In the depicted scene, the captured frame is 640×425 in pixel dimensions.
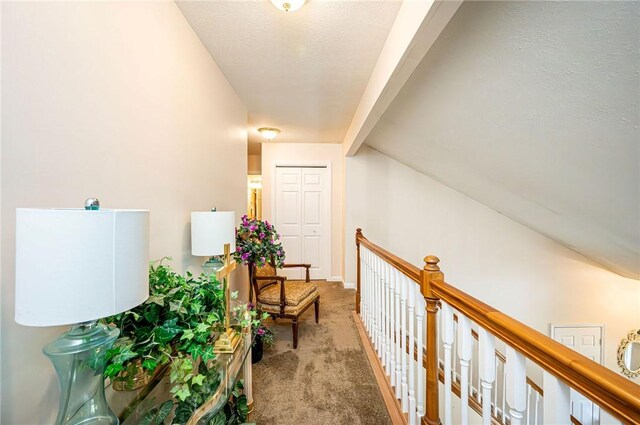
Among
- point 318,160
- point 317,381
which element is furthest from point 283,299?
point 318,160

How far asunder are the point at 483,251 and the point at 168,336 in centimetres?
405

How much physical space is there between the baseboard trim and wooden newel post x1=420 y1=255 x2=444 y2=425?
384 millimetres

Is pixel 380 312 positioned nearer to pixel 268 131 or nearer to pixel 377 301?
pixel 377 301

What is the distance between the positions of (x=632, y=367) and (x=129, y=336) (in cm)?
548

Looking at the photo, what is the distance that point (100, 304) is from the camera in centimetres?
55

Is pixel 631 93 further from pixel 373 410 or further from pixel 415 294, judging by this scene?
pixel 373 410

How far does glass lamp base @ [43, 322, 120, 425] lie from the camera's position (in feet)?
1.97

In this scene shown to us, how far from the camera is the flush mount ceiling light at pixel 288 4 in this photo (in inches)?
54.9

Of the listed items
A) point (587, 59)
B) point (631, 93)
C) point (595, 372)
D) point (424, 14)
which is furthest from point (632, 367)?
point (424, 14)

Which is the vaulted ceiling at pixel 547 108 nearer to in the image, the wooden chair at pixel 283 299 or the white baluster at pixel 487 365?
the white baluster at pixel 487 365

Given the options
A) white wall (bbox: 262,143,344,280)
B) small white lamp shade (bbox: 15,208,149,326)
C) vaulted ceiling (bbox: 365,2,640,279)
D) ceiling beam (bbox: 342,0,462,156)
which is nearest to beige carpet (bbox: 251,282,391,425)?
small white lamp shade (bbox: 15,208,149,326)

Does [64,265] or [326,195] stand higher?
[326,195]

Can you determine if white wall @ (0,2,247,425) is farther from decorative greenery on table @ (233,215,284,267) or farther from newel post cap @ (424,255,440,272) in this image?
A: newel post cap @ (424,255,440,272)

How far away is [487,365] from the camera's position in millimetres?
830
